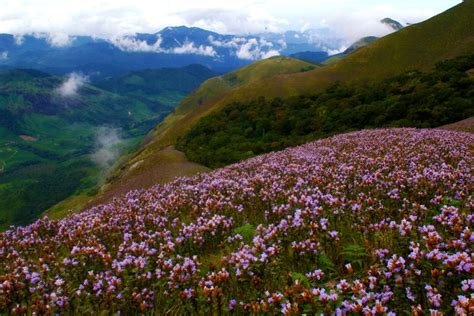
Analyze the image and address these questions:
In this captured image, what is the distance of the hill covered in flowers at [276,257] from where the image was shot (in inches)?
186

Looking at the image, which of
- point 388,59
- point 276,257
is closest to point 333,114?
point 276,257

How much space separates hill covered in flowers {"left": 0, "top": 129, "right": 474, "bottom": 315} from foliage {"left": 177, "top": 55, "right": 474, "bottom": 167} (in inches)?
1333

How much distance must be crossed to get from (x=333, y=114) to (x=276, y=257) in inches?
2087

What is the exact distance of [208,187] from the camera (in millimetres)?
13344

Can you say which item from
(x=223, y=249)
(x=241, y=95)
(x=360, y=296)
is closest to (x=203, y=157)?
(x=223, y=249)

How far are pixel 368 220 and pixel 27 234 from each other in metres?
9.80

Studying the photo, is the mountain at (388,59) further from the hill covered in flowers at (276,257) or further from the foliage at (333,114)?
the hill covered in flowers at (276,257)

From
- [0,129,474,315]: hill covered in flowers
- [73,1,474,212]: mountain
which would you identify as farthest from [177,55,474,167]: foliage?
[0,129,474,315]: hill covered in flowers

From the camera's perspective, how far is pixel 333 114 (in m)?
57.4

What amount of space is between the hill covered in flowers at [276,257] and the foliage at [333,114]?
33.9m

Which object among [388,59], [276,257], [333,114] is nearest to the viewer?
[276,257]

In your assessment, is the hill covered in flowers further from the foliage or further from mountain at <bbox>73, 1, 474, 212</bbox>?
mountain at <bbox>73, 1, 474, 212</bbox>

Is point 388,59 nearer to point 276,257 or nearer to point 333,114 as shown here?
point 333,114

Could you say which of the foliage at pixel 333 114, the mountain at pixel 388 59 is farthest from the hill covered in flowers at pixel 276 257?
the mountain at pixel 388 59
